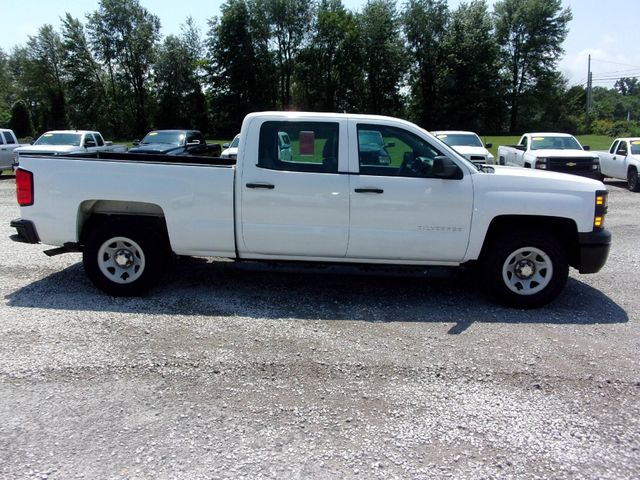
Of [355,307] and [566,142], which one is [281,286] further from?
[566,142]

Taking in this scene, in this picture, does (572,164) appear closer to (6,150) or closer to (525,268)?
(525,268)

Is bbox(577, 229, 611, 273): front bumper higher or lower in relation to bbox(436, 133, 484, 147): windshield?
lower

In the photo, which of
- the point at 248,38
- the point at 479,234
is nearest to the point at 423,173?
the point at 479,234

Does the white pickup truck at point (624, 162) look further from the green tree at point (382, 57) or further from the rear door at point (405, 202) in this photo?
the green tree at point (382, 57)

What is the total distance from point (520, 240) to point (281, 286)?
2.75 meters

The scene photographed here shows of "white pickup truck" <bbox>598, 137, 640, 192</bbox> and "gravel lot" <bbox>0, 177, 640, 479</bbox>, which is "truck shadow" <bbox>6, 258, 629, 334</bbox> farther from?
"white pickup truck" <bbox>598, 137, 640, 192</bbox>

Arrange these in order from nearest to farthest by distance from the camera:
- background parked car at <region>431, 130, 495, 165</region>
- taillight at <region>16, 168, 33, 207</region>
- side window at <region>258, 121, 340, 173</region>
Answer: side window at <region>258, 121, 340, 173</region>
taillight at <region>16, 168, 33, 207</region>
background parked car at <region>431, 130, 495, 165</region>

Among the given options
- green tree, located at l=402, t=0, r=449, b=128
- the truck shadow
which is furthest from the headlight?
green tree, located at l=402, t=0, r=449, b=128

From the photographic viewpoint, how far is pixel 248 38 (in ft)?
177

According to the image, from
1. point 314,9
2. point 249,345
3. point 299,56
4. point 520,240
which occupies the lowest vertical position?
point 249,345

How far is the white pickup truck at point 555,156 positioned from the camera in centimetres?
1500

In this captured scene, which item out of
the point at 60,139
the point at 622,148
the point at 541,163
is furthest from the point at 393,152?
the point at 60,139

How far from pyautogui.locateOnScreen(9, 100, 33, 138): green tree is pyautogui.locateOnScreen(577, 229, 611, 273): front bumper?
62.0 meters

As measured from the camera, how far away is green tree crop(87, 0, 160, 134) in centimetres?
5259
